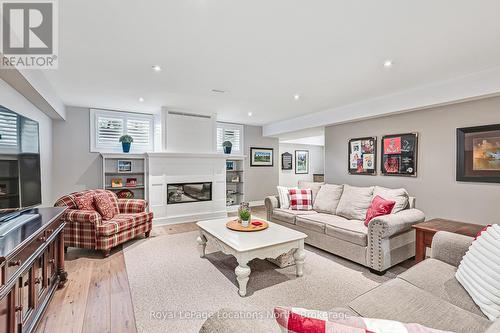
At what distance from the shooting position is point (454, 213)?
3.46 m

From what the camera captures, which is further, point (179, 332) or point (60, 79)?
point (60, 79)

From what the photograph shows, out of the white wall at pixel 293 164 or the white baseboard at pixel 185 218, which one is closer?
the white baseboard at pixel 185 218

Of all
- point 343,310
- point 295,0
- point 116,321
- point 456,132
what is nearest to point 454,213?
point 456,132

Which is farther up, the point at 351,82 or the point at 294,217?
the point at 351,82

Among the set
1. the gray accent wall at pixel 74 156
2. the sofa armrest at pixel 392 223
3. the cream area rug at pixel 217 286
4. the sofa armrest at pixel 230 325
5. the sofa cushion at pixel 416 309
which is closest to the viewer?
the sofa armrest at pixel 230 325

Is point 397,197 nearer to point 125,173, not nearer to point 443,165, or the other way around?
point 443,165

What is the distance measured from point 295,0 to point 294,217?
297 centimetres

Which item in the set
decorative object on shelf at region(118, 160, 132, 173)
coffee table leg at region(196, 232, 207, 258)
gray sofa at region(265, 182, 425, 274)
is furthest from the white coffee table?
decorative object on shelf at region(118, 160, 132, 173)

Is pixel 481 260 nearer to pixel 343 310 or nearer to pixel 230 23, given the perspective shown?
pixel 343 310

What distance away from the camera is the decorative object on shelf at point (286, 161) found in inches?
332

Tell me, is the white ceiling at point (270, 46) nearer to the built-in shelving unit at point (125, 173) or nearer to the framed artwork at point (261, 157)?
the built-in shelving unit at point (125, 173)

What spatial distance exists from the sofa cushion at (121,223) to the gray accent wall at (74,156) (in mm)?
1787

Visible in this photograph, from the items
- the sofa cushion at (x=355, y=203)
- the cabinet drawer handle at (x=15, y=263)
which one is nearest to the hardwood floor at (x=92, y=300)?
the cabinet drawer handle at (x=15, y=263)

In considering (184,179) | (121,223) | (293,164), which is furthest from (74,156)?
(293,164)
